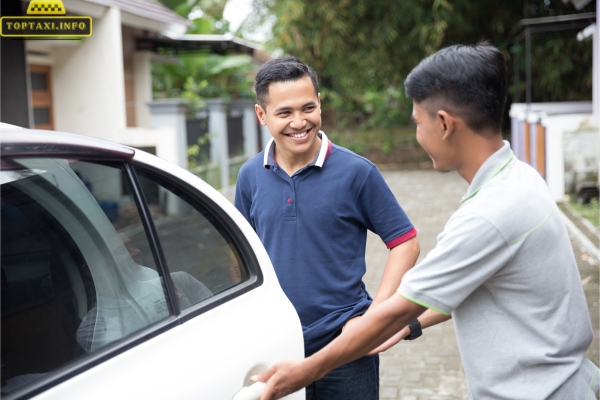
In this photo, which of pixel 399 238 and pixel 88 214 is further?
pixel 399 238

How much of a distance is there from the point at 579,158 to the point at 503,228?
34.2 ft

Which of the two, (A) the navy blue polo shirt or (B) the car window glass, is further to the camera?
(A) the navy blue polo shirt

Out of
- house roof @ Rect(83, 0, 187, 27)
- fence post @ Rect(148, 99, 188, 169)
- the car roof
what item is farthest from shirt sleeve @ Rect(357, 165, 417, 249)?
fence post @ Rect(148, 99, 188, 169)

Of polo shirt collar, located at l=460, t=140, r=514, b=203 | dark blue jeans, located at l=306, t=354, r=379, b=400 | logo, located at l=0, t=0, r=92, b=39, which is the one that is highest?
logo, located at l=0, t=0, r=92, b=39

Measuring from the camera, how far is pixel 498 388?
180cm

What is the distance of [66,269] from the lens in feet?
6.00

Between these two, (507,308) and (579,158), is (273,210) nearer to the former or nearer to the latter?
(507,308)

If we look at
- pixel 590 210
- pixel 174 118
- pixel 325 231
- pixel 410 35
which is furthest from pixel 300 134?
pixel 410 35

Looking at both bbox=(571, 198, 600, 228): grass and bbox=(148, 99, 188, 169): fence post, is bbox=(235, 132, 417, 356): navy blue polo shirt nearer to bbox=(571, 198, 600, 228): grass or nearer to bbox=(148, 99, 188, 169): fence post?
bbox=(571, 198, 600, 228): grass

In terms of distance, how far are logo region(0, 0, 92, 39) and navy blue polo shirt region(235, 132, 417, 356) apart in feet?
3.74

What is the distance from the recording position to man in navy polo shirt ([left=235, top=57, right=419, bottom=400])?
2518mm

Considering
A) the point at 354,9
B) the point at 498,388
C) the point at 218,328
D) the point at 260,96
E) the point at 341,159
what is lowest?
the point at 498,388

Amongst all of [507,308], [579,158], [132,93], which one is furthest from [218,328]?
[132,93]

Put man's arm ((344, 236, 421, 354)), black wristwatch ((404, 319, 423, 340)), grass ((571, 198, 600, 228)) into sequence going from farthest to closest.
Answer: grass ((571, 198, 600, 228)) → man's arm ((344, 236, 421, 354)) → black wristwatch ((404, 319, 423, 340))
